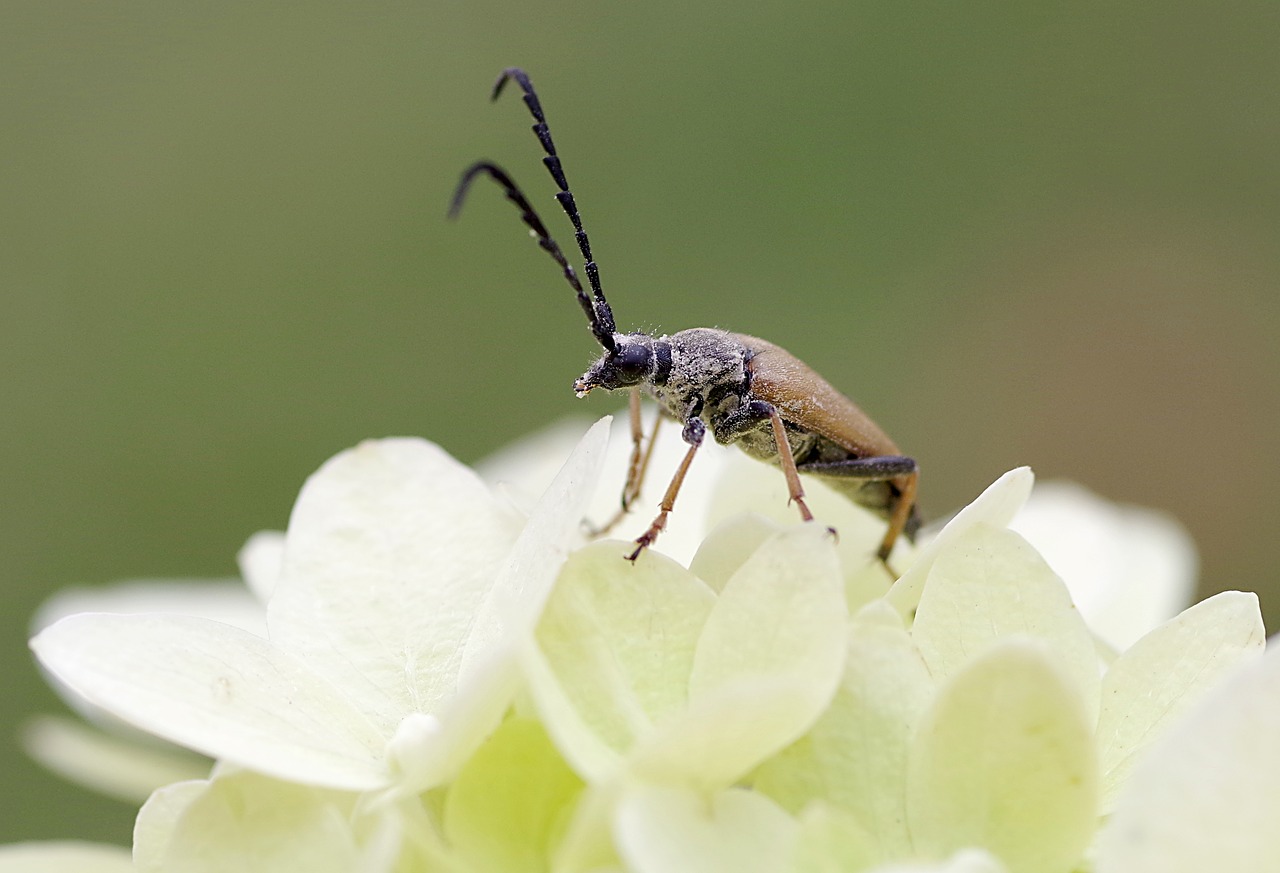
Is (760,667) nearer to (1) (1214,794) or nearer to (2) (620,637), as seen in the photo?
(2) (620,637)

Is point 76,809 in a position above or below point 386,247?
below

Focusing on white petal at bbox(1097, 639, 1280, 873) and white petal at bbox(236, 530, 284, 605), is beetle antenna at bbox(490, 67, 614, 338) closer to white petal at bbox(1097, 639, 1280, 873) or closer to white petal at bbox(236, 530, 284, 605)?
white petal at bbox(236, 530, 284, 605)

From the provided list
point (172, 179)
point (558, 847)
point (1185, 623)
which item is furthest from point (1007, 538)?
point (172, 179)

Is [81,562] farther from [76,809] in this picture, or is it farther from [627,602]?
[627,602]

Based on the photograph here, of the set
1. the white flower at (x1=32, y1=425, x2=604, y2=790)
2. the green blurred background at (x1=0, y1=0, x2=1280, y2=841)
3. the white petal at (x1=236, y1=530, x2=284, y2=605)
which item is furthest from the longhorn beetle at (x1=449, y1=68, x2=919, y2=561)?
the green blurred background at (x1=0, y1=0, x2=1280, y2=841)

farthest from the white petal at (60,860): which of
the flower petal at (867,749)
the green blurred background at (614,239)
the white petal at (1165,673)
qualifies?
the green blurred background at (614,239)

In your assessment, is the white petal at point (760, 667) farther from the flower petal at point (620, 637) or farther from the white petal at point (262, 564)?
the white petal at point (262, 564)

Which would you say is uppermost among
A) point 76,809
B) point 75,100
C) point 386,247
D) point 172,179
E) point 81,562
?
point 75,100
